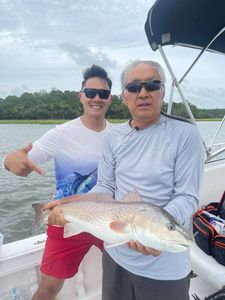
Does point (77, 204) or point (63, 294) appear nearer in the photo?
point (77, 204)

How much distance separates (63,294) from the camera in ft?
10.2

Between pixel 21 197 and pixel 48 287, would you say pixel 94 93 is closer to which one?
pixel 48 287

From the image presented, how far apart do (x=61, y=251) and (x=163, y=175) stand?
1298 millimetres

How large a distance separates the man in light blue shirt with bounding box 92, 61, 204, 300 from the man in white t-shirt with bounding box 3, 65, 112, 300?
521 millimetres

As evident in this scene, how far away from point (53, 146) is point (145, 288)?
1398mm

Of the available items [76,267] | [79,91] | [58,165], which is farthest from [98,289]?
[79,91]

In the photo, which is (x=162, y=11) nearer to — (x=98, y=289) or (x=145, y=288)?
(x=145, y=288)

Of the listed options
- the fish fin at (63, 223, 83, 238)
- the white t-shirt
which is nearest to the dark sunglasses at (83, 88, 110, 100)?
the white t-shirt

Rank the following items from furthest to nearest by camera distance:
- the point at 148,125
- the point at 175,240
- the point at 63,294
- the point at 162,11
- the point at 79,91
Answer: the point at 162,11
the point at 63,294
the point at 79,91
the point at 148,125
the point at 175,240

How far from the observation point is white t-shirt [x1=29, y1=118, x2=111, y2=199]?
2.65m

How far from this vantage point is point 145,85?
1.98 metres

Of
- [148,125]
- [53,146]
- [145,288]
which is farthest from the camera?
[53,146]

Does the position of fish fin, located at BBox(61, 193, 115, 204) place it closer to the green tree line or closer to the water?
the green tree line

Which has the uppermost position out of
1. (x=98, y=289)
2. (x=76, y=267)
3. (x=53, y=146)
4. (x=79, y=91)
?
(x=79, y=91)
